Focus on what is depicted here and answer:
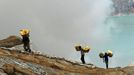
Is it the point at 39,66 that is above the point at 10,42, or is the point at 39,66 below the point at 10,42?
below

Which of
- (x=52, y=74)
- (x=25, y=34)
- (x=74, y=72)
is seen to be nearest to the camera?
(x=52, y=74)

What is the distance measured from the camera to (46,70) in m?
47.4

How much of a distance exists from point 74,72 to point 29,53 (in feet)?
20.6

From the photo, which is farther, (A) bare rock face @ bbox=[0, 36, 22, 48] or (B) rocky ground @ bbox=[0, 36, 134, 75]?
(A) bare rock face @ bbox=[0, 36, 22, 48]

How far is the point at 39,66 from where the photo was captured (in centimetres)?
4778

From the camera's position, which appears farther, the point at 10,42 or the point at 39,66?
the point at 10,42

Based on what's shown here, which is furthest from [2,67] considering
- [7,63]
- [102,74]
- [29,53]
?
[102,74]

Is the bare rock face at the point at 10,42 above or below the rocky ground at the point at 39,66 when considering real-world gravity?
above

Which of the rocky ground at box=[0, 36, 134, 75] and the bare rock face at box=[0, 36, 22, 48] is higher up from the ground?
the bare rock face at box=[0, 36, 22, 48]

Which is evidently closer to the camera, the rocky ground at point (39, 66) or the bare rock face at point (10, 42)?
the rocky ground at point (39, 66)

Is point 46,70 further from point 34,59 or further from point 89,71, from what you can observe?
point 89,71

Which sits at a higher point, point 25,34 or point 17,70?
point 25,34

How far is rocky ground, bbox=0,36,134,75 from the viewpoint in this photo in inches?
1754

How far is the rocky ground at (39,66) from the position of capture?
146ft
